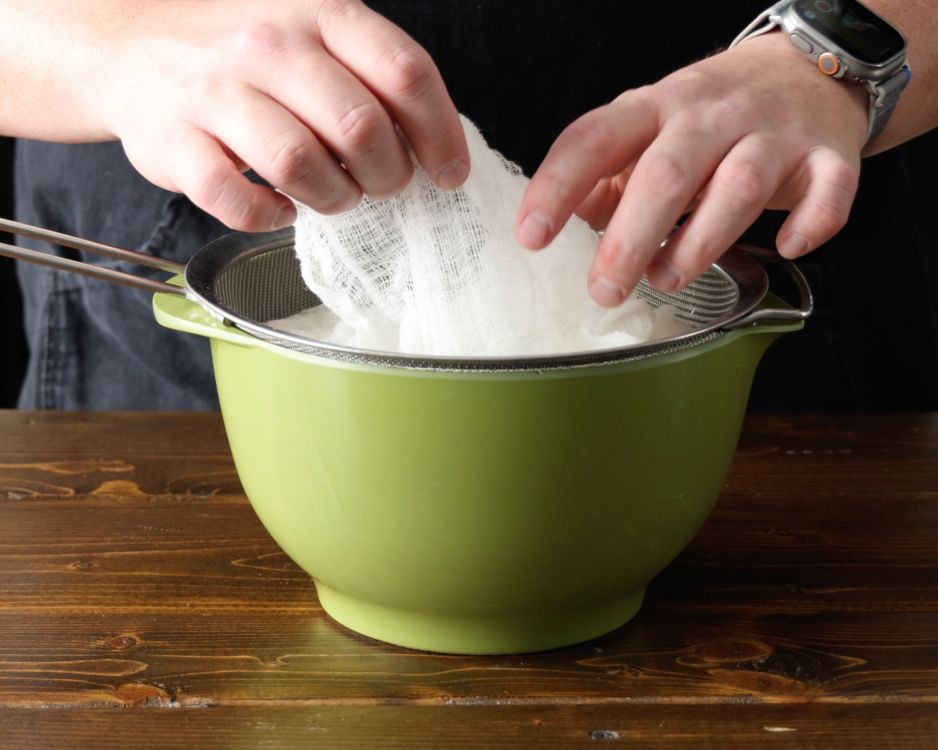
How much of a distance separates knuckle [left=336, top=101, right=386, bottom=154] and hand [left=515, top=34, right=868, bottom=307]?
0.10m

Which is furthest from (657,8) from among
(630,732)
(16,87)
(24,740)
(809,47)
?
(24,740)

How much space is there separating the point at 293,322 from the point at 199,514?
18cm

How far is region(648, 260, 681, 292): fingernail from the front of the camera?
65cm

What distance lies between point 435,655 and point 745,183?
34cm

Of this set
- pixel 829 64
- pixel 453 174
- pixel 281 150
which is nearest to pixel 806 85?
pixel 829 64

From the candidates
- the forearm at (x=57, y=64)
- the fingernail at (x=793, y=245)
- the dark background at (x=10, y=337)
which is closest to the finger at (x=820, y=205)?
the fingernail at (x=793, y=245)

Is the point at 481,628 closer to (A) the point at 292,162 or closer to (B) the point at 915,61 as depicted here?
(A) the point at 292,162

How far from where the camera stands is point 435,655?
0.69m

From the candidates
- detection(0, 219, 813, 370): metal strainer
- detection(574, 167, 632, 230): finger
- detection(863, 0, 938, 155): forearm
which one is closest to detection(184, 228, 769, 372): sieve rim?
detection(0, 219, 813, 370): metal strainer

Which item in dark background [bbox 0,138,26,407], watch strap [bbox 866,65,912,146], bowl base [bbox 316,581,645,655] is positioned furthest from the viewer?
dark background [bbox 0,138,26,407]

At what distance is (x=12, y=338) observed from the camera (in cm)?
167

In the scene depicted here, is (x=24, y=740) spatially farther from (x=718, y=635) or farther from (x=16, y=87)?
(x=16, y=87)

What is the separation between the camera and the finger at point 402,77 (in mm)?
604

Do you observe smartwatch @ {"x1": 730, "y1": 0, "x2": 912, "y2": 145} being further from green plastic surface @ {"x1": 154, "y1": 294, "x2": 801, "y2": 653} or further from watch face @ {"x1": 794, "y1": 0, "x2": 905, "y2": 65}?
green plastic surface @ {"x1": 154, "y1": 294, "x2": 801, "y2": 653}
